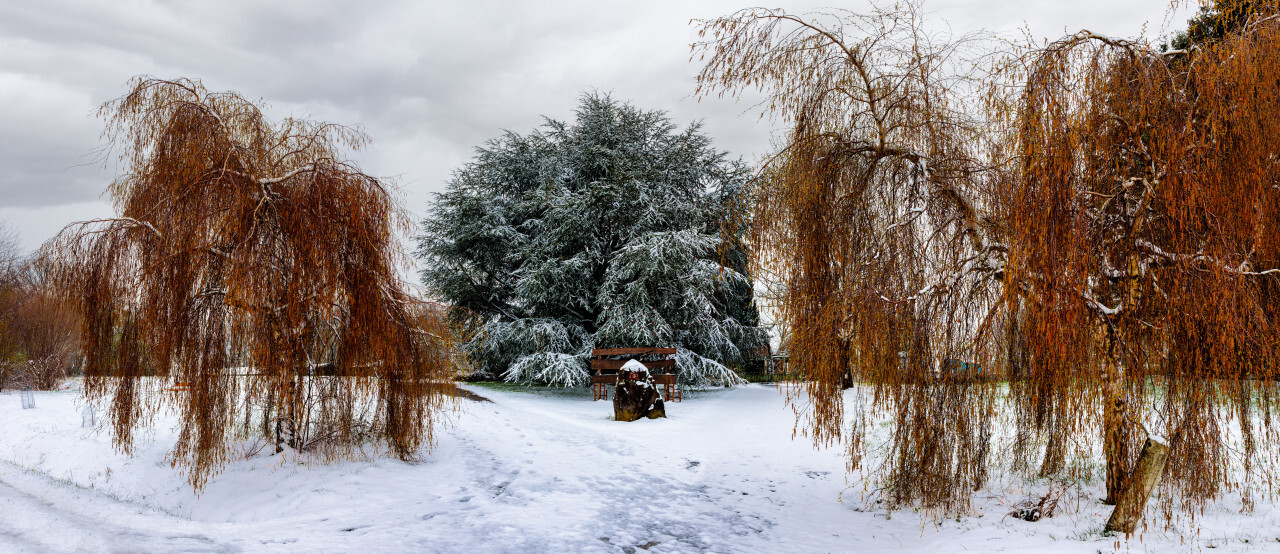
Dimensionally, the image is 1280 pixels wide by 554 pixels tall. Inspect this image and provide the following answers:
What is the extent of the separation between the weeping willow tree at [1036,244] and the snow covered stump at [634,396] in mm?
6893

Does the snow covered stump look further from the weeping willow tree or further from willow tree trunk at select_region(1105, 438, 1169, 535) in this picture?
willow tree trunk at select_region(1105, 438, 1169, 535)

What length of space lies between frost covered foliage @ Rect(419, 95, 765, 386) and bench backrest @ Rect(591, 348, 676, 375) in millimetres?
438

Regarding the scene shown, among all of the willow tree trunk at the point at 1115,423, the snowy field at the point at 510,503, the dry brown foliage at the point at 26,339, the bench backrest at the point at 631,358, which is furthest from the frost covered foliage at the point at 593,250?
the willow tree trunk at the point at 1115,423

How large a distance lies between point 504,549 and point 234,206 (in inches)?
176

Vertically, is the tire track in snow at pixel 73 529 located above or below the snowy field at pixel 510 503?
above

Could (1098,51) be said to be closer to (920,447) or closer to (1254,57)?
(1254,57)

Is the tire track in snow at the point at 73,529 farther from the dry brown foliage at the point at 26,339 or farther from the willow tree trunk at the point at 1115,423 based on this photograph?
the dry brown foliage at the point at 26,339

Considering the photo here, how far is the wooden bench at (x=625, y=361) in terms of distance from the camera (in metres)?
16.4

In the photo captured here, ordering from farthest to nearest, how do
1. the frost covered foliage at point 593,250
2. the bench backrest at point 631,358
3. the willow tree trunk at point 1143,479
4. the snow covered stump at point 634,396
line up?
the frost covered foliage at point 593,250 < the bench backrest at point 631,358 < the snow covered stump at point 634,396 < the willow tree trunk at point 1143,479

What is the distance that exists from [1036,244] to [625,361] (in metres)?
12.6

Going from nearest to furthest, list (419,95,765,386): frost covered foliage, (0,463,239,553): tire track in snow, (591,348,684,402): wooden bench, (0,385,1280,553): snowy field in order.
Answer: (0,463,239,553): tire track in snow
(0,385,1280,553): snowy field
(591,348,684,402): wooden bench
(419,95,765,386): frost covered foliage

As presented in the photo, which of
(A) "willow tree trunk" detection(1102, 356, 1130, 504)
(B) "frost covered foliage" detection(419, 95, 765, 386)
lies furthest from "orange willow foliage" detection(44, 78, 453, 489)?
(B) "frost covered foliage" detection(419, 95, 765, 386)

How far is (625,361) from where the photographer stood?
17062 mm

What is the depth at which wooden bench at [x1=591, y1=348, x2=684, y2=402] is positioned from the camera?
16391 mm
